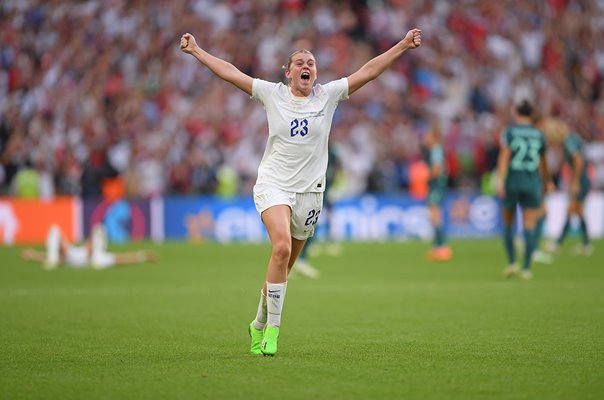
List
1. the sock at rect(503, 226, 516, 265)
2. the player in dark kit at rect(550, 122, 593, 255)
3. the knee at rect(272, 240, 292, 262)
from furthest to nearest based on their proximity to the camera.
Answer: the player in dark kit at rect(550, 122, 593, 255), the sock at rect(503, 226, 516, 265), the knee at rect(272, 240, 292, 262)

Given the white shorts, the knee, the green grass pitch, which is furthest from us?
the white shorts

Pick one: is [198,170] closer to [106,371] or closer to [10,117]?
[10,117]

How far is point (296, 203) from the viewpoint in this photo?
29.0 ft

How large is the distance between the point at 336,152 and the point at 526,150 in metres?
4.92

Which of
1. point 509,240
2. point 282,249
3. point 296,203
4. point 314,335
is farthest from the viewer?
point 509,240

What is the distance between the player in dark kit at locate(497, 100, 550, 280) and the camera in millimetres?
15703

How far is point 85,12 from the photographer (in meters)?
31.7

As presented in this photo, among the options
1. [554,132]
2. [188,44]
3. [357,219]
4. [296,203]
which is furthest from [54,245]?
[357,219]

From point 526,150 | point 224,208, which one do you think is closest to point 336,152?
point 526,150

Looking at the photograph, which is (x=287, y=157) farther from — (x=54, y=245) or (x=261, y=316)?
(x=54, y=245)

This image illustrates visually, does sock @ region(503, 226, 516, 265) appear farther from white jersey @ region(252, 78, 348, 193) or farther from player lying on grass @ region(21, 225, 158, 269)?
white jersey @ region(252, 78, 348, 193)

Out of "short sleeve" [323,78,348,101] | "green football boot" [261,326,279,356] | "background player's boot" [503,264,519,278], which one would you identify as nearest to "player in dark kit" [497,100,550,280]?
"background player's boot" [503,264,519,278]

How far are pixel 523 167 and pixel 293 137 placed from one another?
25.5ft

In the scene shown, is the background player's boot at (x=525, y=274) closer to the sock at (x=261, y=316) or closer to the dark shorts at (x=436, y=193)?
the dark shorts at (x=436, y=193)
